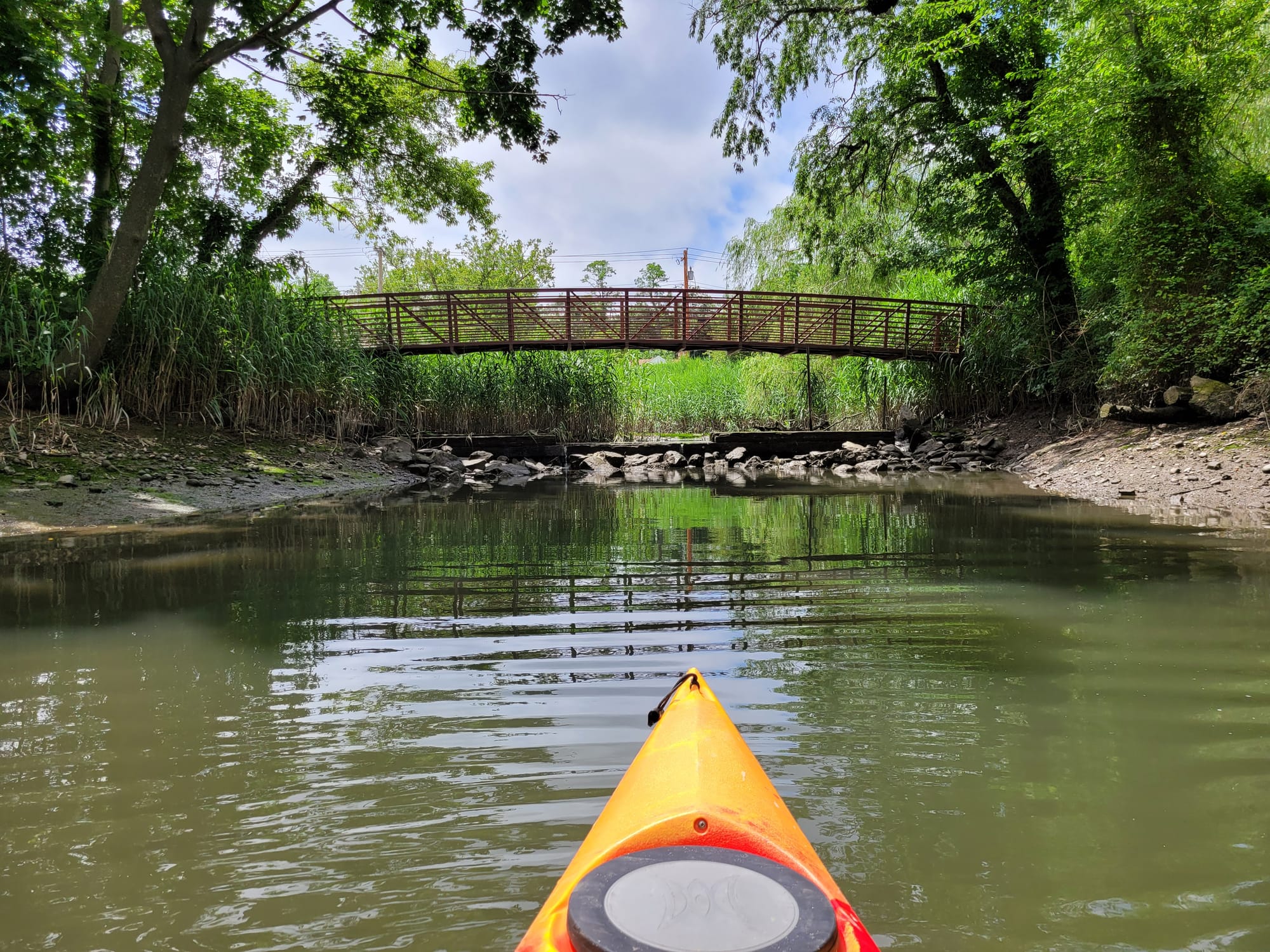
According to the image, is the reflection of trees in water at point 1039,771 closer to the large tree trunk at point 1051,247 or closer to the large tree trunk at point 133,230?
the large tree trunk at point 133,230

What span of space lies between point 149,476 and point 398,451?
4783 mm

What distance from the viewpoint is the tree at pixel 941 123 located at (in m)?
11.2

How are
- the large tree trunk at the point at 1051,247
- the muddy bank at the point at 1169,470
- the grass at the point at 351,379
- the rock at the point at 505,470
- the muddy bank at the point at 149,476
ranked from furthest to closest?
the rock at the point at 505,470 → the large tree trunk at the point at 1051,247 → the grass at the point at 351,379 → the muddy bank at the point at 1169,470 → the muddy bank at the point at 149,476

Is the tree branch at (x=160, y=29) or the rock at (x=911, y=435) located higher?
the tree branch at (x=160, y=29)

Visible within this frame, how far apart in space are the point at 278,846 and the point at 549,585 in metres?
2.62

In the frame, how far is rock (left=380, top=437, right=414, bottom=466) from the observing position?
469 inches

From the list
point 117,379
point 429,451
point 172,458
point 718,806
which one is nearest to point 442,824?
point 718,806

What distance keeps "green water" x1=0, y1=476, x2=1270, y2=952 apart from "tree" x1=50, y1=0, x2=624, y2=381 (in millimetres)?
4345

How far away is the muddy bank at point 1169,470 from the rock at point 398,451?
9.27 m

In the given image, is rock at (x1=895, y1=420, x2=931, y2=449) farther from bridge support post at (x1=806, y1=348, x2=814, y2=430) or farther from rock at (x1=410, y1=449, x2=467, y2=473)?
rock at (x1=410, y1=449, x2=467, y2=473)

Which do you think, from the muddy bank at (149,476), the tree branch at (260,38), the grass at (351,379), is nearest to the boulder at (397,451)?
the grass at (351,379)

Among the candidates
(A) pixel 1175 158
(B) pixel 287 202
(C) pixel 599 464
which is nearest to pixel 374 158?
(B) pixel 287 202

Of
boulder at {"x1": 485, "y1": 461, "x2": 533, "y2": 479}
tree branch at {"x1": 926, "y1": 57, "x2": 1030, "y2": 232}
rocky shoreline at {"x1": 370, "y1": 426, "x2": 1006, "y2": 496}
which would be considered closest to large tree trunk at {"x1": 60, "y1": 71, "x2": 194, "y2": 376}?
rocky shoreline at {"x1": 370, "y1": 426, "x2": 1006, "y2": 496}

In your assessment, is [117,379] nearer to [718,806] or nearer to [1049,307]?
[718,806]
